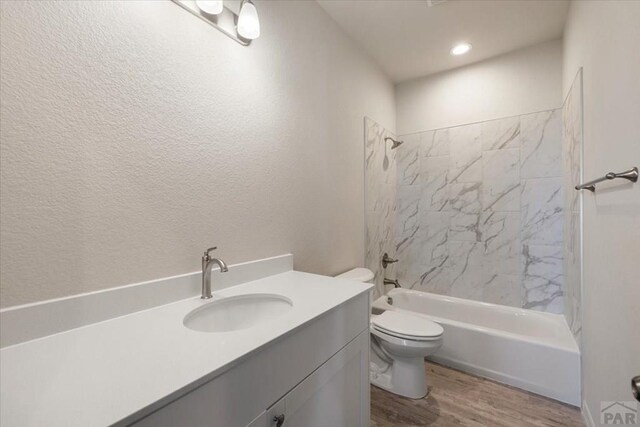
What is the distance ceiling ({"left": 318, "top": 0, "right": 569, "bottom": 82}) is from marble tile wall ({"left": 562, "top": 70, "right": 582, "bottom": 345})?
58 cm

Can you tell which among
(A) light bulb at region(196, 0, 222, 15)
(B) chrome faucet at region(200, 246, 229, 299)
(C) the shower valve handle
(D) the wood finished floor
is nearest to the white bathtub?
(D) the wood finished floor

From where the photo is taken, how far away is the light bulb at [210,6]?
109 cm

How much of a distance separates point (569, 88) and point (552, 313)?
5.47 feet

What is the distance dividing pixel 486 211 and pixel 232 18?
2.37m

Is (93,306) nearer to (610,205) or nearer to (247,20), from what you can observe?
(247,20)

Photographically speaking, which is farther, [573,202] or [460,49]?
[460,49]

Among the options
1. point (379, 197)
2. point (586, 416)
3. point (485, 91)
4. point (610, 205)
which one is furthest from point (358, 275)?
point (485, 91)

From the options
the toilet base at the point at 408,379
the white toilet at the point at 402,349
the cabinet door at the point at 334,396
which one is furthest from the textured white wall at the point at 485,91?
the cabinet door at the point at 334,396

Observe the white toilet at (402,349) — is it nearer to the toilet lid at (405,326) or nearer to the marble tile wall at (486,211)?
the toilet lid at (405,326)

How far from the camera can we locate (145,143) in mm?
941

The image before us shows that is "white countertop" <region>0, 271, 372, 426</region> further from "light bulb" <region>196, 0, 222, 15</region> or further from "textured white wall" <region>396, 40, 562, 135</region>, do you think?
"textured white wall" <region>396, 40, 562, 135</region>

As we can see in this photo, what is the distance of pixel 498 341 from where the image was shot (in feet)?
6.10

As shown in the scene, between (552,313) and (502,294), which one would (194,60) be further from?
(552,313)

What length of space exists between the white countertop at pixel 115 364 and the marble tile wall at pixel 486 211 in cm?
204
